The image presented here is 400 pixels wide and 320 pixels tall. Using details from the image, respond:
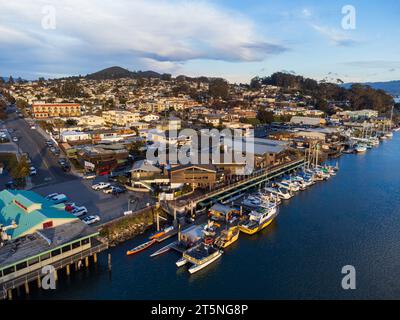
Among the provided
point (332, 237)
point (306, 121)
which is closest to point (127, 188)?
point (332, 237)

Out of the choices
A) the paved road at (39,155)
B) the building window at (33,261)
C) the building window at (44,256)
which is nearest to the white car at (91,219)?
the building window at (44,256)

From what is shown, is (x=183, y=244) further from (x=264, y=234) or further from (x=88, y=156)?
(x=88, y=156)

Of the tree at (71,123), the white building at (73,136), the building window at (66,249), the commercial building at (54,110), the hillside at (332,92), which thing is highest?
the hillside at (332,92)

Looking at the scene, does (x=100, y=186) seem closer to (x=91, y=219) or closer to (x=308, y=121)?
(x=91, y=219)

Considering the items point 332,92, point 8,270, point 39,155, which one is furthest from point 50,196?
point 332,92

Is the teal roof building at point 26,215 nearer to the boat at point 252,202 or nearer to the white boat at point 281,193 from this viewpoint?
the boat at point 252,202
